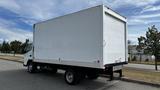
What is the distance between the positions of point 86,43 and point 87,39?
7.7 inches

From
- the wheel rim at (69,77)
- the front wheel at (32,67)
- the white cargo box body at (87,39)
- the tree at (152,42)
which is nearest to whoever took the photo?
the white cargo box body at (87,39)

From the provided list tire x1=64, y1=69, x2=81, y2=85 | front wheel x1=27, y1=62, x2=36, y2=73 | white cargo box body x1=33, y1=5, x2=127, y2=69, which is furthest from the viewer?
front wheel x1=27, y1=62, x2=36, y2=73

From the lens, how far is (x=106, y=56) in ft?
27.3

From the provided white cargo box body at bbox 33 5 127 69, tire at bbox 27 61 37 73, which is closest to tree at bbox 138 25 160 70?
white cargo box body at bbox 33 5 127 69

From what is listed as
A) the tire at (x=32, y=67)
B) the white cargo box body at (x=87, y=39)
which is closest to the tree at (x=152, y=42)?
the white cargo box body at (x=87, y=39)

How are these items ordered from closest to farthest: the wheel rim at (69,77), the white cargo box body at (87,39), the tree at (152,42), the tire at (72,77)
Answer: the white cargo box body at (87,39) → the tire at (72,77) → the wheel rim at (69,77) → the tree at (152,42)

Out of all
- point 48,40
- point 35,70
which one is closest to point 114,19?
point 48,40

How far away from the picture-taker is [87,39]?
28.5ft

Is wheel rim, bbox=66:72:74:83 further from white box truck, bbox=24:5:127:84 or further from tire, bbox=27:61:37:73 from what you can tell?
tire, bbox=27:61:37:73

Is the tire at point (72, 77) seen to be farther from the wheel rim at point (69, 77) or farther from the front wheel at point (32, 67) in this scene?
the front wheel at point (32, 67)

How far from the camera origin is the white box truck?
8234 millimetres

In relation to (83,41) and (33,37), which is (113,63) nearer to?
(83,41)

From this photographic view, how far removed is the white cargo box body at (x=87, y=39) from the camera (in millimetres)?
8203

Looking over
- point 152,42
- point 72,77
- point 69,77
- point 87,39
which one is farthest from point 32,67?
point 152,42
